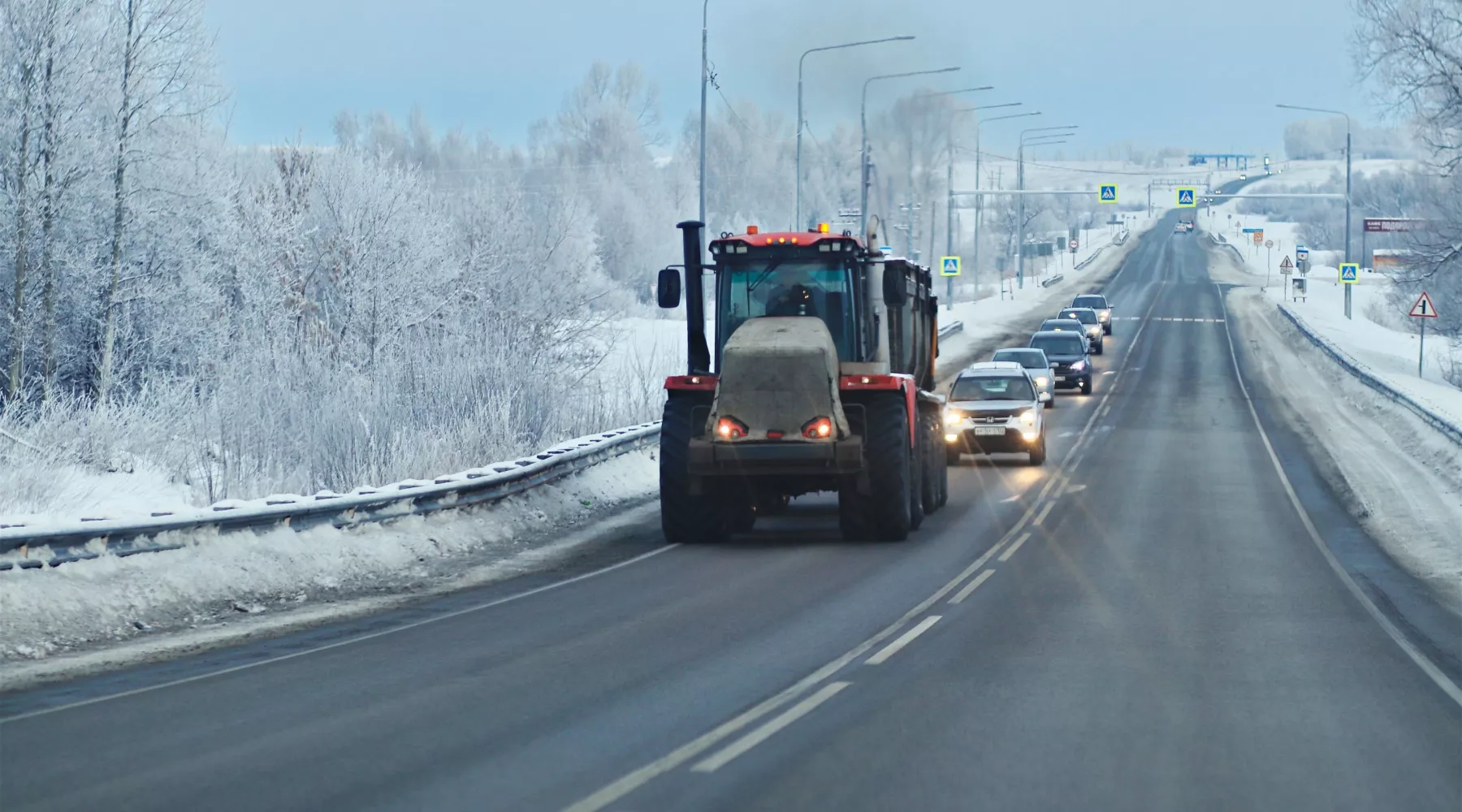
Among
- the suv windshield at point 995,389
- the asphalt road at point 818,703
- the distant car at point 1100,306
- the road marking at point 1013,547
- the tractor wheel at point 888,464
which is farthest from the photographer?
the distant car at point 1100,306

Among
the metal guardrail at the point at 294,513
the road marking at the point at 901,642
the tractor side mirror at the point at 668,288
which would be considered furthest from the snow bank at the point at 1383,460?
the metal guardrail at the point at 294,513

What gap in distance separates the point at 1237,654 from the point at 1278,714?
2159mm

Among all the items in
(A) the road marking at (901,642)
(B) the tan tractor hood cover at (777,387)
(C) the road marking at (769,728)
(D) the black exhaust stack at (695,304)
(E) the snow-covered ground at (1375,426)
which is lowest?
(E) the snow-covered ground at (1375,426)

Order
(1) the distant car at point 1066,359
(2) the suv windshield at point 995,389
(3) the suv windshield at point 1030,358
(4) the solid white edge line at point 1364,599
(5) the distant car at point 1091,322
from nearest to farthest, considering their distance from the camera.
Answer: (4) the solid white edge line at point 1364,599 → (2) the suv windshield at point 995,389 → (3) the suv windshield at point 1030,358 → (1) the distant car at point 1066,359 → (5) the distant car at point 1091,322

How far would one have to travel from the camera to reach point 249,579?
14.0 m

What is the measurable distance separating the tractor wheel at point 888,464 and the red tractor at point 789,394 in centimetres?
1

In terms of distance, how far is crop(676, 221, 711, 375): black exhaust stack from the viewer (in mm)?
18797

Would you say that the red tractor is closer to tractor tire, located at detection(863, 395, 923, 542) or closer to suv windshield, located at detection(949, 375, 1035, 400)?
tractor tire, located at detection(863, 395, 923, 542)

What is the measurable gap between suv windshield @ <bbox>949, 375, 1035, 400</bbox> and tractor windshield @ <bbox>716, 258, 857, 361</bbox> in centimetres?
1106

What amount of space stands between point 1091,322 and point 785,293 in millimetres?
45874

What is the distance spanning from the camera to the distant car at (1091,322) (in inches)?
2405

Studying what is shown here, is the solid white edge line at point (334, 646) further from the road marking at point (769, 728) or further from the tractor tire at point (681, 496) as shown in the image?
the road marking at point (769, 728)

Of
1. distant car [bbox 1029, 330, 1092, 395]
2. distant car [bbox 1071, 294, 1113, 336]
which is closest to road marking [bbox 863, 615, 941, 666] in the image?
distant car [bbox 1029, 330, 1092, 395]

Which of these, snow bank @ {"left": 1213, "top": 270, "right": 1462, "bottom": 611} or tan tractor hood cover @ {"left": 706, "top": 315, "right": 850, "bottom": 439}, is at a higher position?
tan tractor hood cover @ {"left": 706, "top": 315, "right": 850, "bottom": 439}
